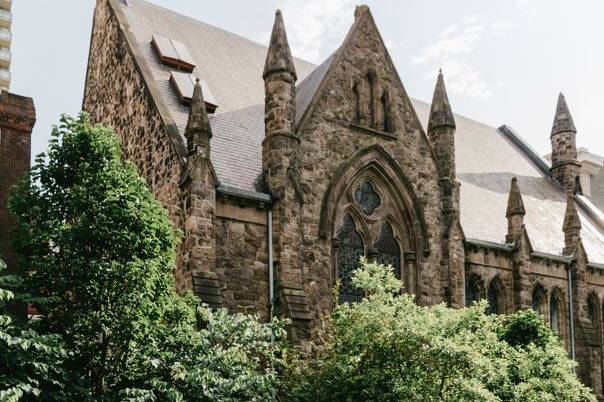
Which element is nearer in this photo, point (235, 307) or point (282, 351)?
point (282, 351)

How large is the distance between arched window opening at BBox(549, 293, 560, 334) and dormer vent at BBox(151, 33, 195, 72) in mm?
17893

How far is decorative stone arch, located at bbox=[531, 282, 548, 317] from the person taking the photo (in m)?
30.3

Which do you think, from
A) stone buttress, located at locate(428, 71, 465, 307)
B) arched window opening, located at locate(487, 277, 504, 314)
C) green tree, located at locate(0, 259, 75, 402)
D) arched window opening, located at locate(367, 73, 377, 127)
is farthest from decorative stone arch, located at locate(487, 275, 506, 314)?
green tree, located at locate(0, 259, 75, 402)

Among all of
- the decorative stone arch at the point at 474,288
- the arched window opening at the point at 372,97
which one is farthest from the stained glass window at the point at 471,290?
the arched window opening at the point at 372,97

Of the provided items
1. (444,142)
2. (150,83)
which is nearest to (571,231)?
(444,142)

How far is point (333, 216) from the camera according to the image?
2202cm

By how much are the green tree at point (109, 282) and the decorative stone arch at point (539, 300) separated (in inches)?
729

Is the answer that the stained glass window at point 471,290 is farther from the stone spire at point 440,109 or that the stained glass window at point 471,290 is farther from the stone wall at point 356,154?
the stone spire at point 440,109

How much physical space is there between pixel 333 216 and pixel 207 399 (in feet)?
29.1

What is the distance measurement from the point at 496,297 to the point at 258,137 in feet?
38.6

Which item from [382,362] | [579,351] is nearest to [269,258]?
[382,362]

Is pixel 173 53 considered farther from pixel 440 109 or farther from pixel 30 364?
pixel 30 364

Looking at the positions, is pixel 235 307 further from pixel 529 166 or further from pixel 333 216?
pixel 529 166

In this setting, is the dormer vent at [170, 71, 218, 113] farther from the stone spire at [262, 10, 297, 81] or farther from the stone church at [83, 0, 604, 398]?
the stone spire at [262, 10, 297, 81]
